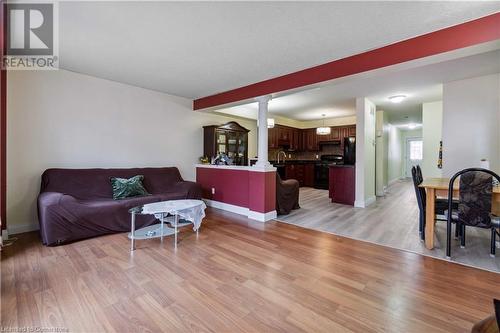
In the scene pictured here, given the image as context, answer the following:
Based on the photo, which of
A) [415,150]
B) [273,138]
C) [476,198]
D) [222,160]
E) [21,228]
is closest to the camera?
[476,198]

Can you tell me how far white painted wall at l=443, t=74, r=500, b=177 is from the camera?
351cm

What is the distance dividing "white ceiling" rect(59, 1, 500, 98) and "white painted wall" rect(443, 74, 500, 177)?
238 cm

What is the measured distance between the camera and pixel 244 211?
13.5 feet

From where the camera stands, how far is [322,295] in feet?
5.51

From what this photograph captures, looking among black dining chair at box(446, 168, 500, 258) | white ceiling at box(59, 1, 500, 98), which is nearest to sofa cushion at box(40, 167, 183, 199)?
white ceiling at box(59, 1, 500, 98)

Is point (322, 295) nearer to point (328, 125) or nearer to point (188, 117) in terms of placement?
point (188, 117)

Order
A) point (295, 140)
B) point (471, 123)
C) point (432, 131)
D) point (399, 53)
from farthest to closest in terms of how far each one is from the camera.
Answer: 1. point (295, 140)
2. point (432, 131)
3. point (471, 123)
4. point (399, 53)

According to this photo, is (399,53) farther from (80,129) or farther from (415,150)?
(415,150)

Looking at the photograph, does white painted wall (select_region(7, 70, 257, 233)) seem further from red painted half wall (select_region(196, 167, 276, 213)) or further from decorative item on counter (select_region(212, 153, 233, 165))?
decorative item on counter (select_region(212, 153, 233, 165))

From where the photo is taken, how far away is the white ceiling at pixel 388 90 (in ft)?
10.1

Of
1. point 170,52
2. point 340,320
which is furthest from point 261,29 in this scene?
point 340,320

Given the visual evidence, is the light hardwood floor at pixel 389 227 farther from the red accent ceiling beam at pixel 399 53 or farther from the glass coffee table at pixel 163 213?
the red accent ceiling beam at pixel 399 53

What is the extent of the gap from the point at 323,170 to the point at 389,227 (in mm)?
3994

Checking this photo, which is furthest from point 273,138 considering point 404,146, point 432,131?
point 404,146
